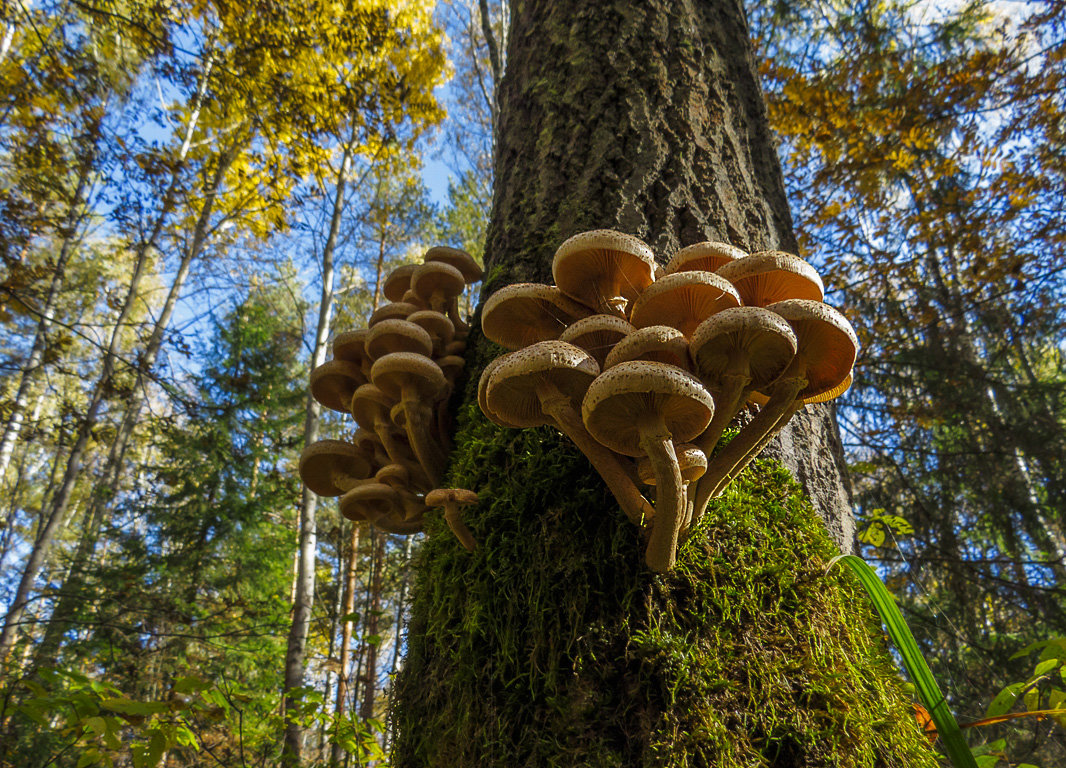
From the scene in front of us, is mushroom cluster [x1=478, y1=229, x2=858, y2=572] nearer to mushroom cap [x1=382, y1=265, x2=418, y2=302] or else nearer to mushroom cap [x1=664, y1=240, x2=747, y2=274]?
mushroom cap [x1=664, y1=240, x2=747, y2=274]

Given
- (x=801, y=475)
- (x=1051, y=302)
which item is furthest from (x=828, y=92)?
(x=801, y=475)

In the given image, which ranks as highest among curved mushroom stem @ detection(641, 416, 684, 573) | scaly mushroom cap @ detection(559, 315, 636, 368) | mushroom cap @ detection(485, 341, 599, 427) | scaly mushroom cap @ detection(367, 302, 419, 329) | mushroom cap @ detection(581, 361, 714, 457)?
scaly mushroom cap @ detection(367, 302, 419, 329)

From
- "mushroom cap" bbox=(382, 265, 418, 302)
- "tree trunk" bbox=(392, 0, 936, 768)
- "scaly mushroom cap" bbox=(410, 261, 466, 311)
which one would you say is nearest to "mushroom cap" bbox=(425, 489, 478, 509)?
"tree trunk" bbox=(392, 0, 936, 768)

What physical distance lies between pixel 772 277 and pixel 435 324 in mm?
1457

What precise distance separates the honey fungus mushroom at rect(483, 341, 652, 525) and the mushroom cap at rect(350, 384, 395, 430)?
964 millimetres

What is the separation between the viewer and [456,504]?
167cm

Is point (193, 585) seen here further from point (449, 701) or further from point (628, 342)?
point (628, 342)

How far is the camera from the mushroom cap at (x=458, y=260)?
9.72ft

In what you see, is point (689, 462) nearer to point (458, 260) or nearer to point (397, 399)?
point (397, 399)

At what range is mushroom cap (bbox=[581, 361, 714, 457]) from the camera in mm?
1123

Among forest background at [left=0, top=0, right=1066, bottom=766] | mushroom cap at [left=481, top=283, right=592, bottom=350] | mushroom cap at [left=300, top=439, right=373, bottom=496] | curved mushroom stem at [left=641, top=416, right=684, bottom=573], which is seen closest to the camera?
curved mushroom stem at [left=641, top=416, right=684, bottom=573]

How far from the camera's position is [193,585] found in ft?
34.0

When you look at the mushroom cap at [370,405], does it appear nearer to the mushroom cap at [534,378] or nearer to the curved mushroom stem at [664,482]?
the mushroom cap at [534,378]

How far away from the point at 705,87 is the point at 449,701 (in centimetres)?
259
